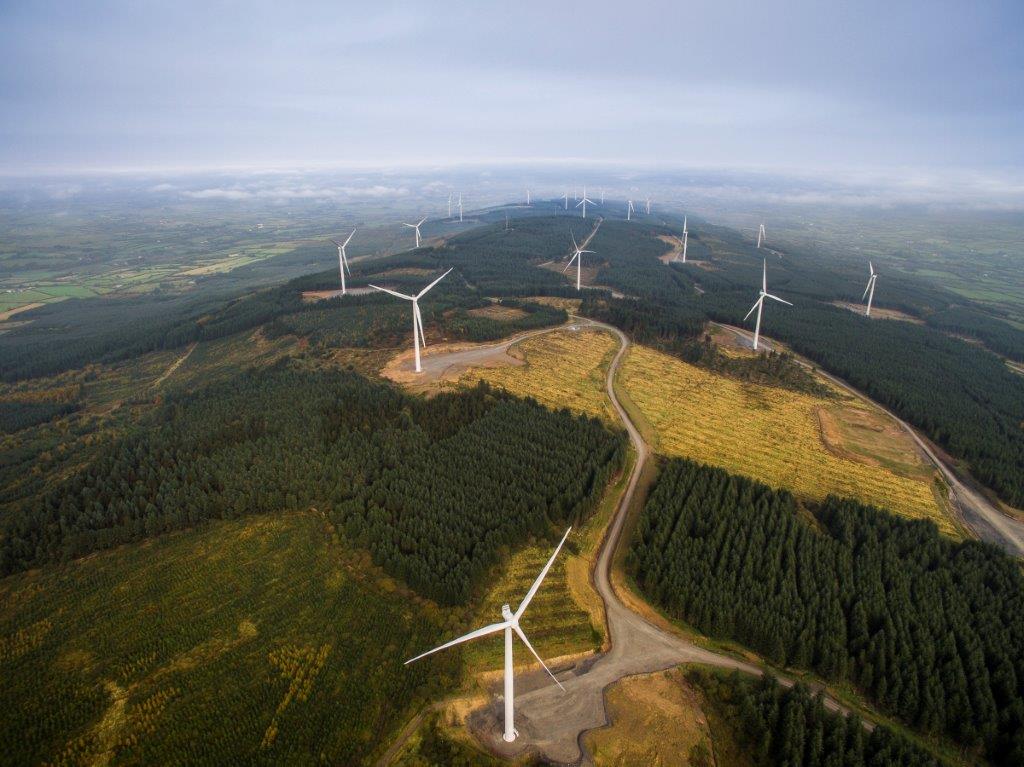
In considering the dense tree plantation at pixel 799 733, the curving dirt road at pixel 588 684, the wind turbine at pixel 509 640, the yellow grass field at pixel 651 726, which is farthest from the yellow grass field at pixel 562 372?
the wind turbine at pixel 509 640

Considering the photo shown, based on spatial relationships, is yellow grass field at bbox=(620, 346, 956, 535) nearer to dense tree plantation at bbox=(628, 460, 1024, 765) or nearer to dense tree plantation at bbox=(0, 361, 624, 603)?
dense tree plantation at bbox=(628, 460, 1024, 765)

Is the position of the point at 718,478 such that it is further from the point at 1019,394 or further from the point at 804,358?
the point at 1019,394

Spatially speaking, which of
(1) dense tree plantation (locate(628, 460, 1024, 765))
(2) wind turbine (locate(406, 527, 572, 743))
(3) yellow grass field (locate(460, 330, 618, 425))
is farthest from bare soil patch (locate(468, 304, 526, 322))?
(2) wind turbine (locate(406, 527, 572, 743))

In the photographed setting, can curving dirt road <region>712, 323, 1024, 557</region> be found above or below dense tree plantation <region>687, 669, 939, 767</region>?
below

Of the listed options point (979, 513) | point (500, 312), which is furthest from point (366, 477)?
point (500, 312)

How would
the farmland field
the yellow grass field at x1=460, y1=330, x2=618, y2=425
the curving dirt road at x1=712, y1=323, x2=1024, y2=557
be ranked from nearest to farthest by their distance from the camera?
the farmland field → the curving dirt road at x1=712, y1=323, x2=1024, y2=557 → the yellow grass field at x1=460, y1=330, x2=618, y2=425

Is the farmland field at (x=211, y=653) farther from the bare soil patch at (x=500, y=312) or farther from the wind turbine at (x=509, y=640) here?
the bare soil patch at (x=500, y=312)

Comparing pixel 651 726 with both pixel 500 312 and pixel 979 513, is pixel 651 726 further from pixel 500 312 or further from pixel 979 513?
pixel 500 312
